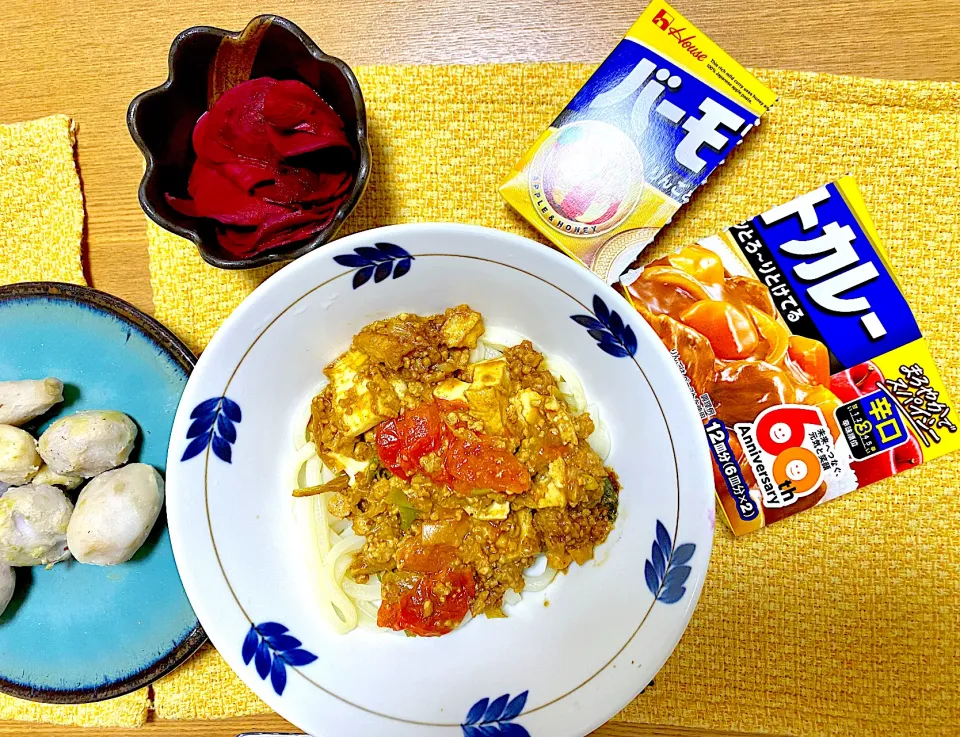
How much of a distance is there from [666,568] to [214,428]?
2.99ft

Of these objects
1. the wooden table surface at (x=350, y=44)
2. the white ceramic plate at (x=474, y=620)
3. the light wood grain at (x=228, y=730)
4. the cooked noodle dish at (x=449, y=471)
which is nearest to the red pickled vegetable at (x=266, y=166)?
the white ceramic plate at (x=474, y=620)

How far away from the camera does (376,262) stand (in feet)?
4.19

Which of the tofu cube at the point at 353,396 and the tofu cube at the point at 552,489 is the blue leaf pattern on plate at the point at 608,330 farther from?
the tofu cube at the point at 353,396

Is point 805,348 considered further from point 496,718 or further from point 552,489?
point 496,718

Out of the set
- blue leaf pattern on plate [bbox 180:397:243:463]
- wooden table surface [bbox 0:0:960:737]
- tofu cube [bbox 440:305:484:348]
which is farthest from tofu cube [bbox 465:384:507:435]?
wooden table surface [bbox 0:0:960:737]

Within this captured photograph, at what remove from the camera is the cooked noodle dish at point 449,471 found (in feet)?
4.31

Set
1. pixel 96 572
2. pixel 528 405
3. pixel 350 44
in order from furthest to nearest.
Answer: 1. pixel 350 44
2. pixel 96 572
3. pixel 528 405

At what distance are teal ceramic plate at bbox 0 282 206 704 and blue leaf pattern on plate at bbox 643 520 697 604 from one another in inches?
39.8

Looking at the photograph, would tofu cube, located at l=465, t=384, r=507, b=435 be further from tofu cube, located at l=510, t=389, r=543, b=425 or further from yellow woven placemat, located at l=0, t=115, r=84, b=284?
yellow woven placemat, located at l=0, t=115, r=84, b=284

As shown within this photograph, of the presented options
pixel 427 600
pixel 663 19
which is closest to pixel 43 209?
pixel 427 600

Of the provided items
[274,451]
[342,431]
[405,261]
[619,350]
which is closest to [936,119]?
[619,350]

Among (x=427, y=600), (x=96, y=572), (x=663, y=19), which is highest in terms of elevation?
(x=663, y=19)

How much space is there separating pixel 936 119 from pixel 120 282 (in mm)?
2069

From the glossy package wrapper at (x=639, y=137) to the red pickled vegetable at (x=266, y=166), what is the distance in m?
0.45
